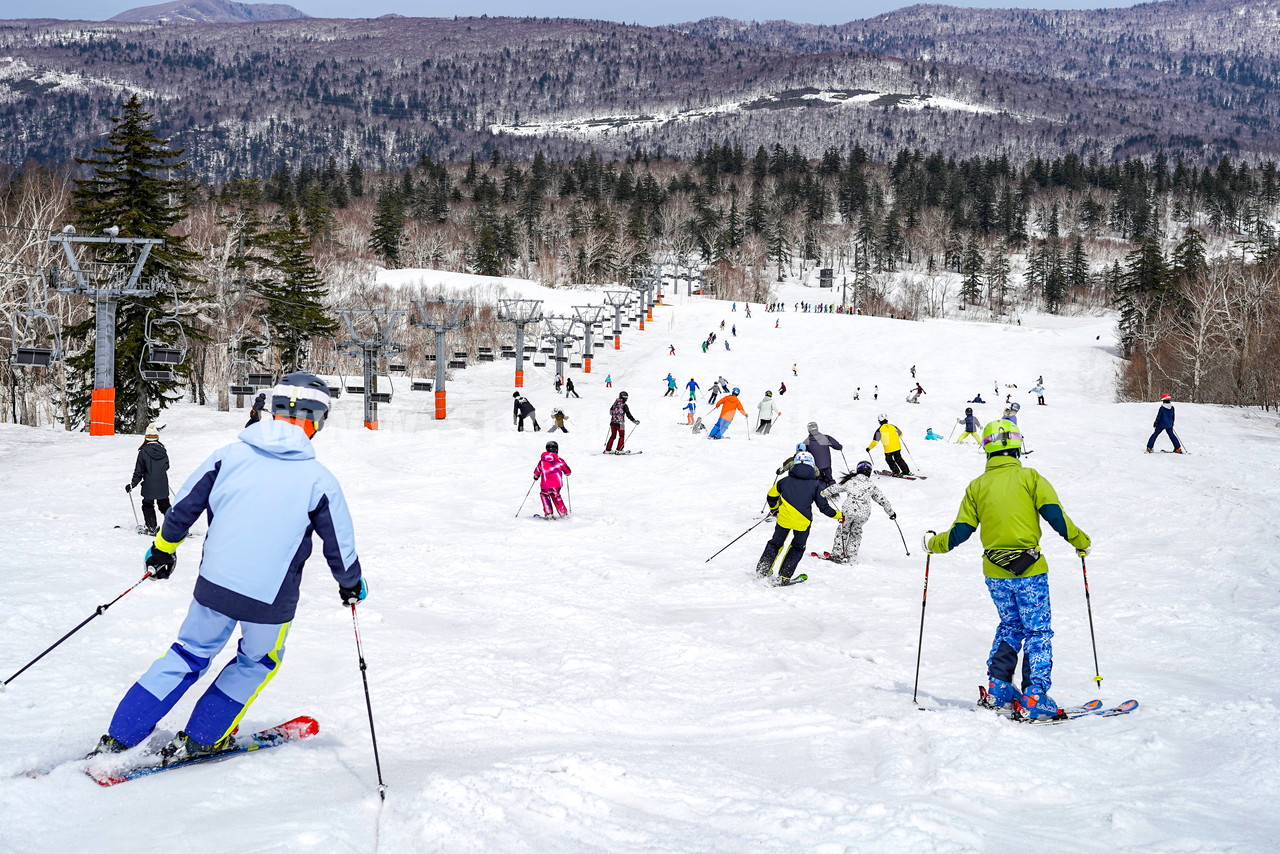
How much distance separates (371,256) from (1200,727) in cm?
11452

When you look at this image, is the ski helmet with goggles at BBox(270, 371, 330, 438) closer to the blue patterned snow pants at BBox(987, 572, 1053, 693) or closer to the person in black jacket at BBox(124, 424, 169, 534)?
the blue patterned snow pants at BBox(987, 572, 1053, 693)

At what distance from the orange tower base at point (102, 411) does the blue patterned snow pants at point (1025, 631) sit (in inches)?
862

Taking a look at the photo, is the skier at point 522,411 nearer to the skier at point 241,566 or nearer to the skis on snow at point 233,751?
the skis on snow at point 233,751

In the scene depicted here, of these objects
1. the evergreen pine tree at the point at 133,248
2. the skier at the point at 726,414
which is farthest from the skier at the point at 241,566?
the evergreen pine tree at the point at 133,248

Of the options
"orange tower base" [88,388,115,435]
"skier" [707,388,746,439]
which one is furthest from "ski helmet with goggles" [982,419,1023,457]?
"orange tower base" [88,388,115,435]

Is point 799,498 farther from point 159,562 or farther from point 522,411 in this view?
point 522,411

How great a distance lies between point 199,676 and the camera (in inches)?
162

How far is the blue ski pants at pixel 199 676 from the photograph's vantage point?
3.99 metres

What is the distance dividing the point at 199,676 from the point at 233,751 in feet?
1.34

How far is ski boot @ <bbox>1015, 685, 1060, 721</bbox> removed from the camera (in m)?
5.39

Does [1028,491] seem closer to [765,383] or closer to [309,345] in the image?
[765,383]

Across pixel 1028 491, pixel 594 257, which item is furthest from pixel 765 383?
pixel 594 257

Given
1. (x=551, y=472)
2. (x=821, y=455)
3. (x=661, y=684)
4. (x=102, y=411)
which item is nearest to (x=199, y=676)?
(x=661, y=684)

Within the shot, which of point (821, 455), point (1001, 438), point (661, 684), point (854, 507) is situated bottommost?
point (661, 684)
